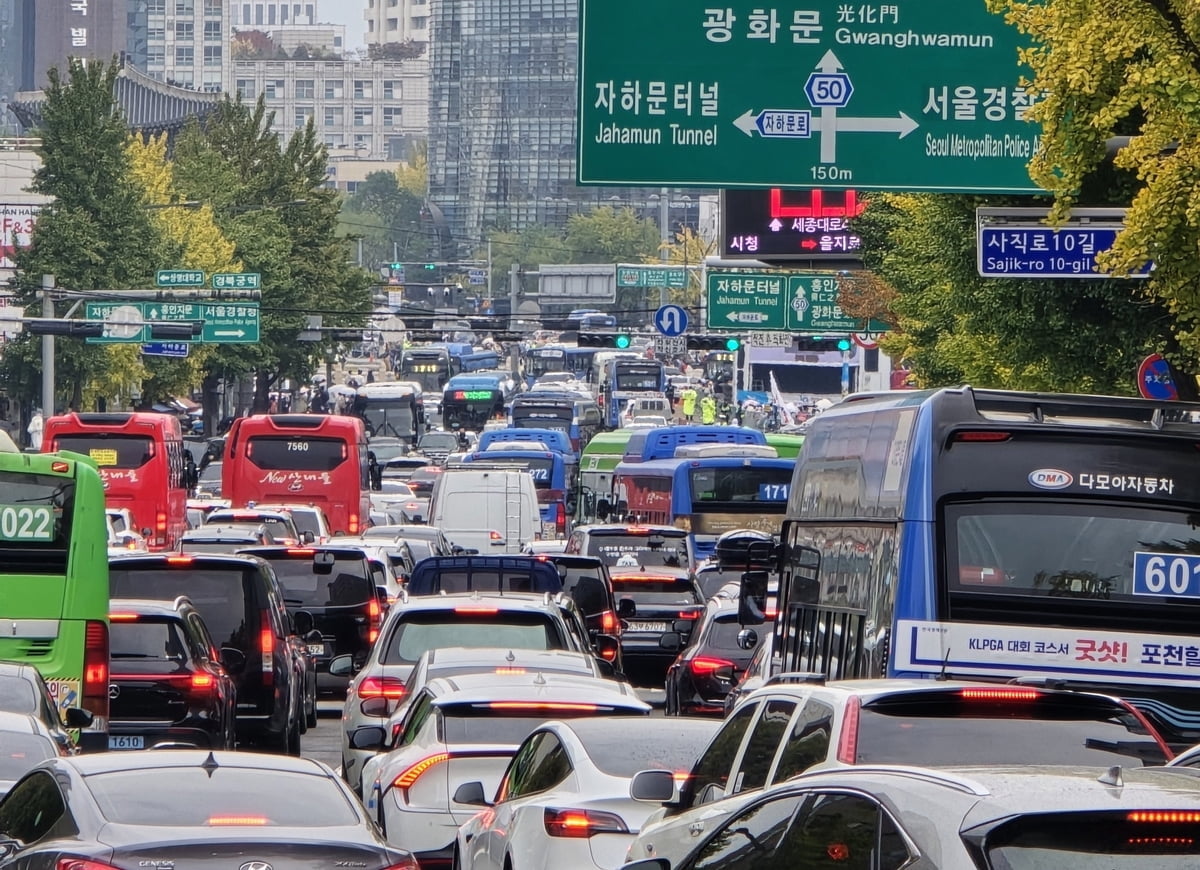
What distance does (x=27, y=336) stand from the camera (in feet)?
225

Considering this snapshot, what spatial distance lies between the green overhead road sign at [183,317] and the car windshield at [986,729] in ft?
148

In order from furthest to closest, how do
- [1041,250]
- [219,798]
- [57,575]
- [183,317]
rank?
[183,317] < [57,575] < [1041,250] < [219,798]

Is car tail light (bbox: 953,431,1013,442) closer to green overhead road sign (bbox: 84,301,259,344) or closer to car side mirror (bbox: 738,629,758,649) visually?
car side mirror (bbox: 738,629,758,649)

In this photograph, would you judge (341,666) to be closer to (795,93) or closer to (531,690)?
(795,93)

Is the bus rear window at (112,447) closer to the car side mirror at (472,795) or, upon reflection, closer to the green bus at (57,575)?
the green bus at (57,575)

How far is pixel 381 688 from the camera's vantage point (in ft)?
54.9

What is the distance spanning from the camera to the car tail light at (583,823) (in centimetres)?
1002

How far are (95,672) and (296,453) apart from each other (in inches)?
1152

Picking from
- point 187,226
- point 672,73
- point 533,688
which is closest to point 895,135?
point 672,73

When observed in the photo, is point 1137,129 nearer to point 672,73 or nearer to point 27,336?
point 672,73

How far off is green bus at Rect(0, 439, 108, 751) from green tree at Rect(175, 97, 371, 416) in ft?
209

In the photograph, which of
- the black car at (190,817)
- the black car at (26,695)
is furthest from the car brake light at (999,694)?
the black car at (26,695)

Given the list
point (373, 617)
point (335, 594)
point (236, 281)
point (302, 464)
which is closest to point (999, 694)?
point (373, 617)

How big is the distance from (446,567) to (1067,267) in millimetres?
8162
